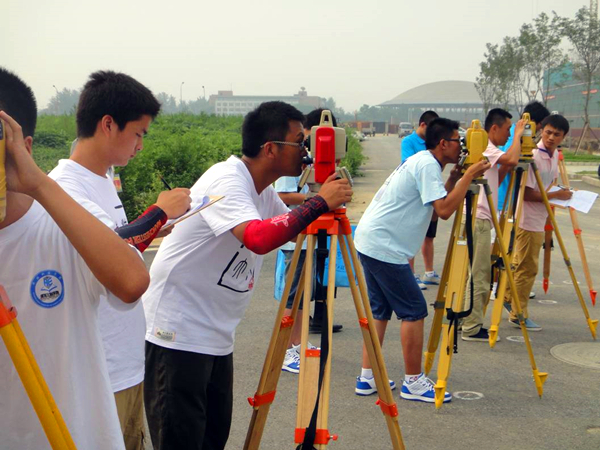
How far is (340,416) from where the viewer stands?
4418 millimetres

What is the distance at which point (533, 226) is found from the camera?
250 inches

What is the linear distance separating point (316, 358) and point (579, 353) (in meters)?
3.76

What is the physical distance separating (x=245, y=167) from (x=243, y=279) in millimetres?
494

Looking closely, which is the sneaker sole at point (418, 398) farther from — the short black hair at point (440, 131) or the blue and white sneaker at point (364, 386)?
the short black hair at point (440, 131)

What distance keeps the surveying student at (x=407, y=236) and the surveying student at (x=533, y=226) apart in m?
1.99

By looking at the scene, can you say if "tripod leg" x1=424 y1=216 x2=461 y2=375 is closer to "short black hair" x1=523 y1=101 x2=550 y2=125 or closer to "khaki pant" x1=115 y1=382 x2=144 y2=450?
"khaki pant" x1=115 y1=382 x2=144 y2=450

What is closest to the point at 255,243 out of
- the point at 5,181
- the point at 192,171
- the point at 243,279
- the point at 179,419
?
the point at 243,279

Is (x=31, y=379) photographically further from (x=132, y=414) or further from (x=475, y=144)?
(x=475, y=144)

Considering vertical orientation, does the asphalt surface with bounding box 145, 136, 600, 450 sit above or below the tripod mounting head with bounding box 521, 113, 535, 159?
below

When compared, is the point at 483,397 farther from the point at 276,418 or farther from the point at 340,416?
the point at 276,418

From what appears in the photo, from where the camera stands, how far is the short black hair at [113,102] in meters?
2.37

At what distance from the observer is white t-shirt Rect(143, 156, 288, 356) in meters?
2.85

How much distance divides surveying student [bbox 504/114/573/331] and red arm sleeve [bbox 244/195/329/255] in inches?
164

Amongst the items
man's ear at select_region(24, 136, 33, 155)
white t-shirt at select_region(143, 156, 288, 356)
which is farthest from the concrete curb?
man's ear at select_region(24, 136, 33, 155)
